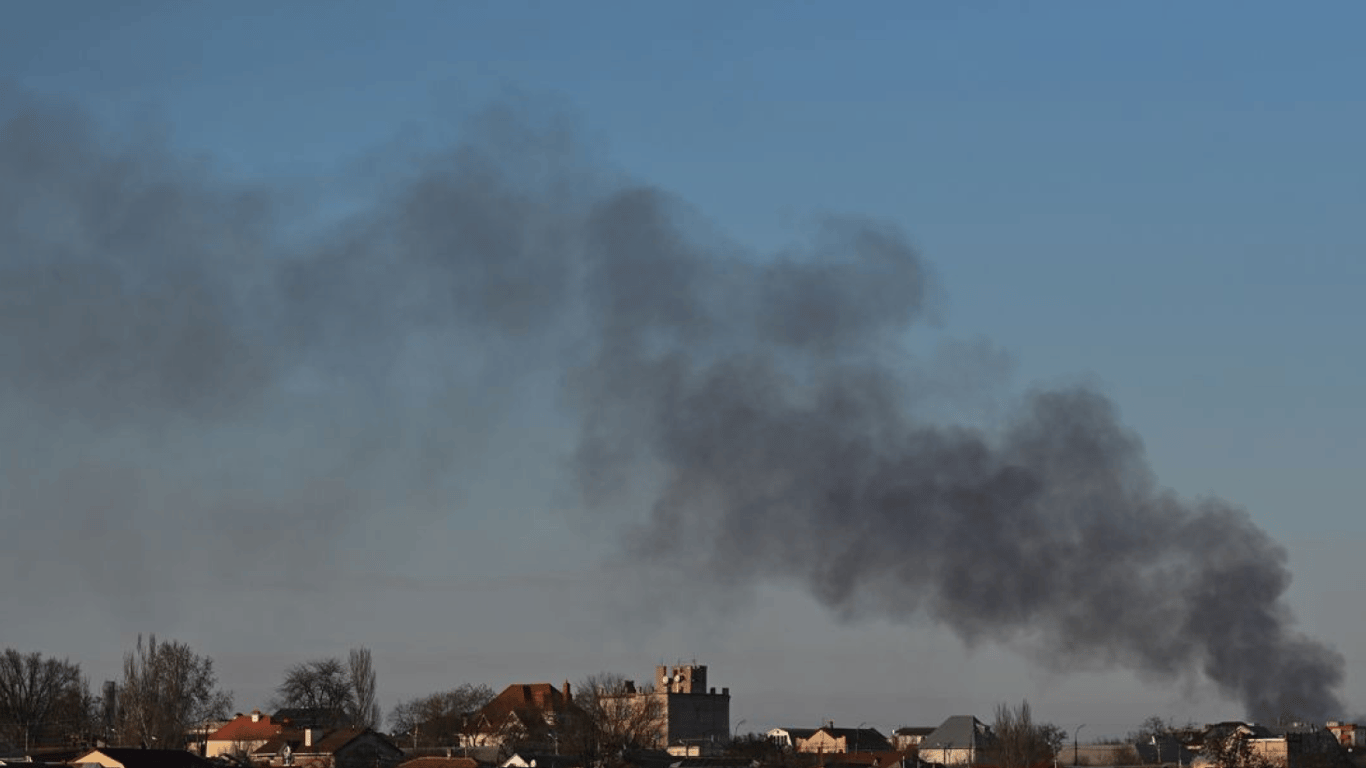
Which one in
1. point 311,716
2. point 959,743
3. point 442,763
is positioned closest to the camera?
point 442,763

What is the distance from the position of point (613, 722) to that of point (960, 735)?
28.5 meters

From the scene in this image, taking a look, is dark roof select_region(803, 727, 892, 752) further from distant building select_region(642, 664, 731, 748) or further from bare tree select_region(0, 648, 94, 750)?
bare tree select_region(0, 648, 94, 750)

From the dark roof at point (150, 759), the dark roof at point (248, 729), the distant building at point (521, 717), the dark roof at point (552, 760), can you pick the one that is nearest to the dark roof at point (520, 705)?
the distant building at point (521, 717)

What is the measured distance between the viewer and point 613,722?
141 metres

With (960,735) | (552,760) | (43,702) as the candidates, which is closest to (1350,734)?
(960,735)

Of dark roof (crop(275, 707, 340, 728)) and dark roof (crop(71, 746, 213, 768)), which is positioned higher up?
dark roof (crop(275, 707, 340, 728))

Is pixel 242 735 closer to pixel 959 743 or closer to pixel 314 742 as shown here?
pixel 314 742

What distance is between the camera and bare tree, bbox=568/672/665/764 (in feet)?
438

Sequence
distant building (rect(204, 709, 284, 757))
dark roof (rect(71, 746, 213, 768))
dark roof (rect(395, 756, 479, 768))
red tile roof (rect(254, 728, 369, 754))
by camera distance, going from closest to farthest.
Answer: dark roof (rect(71, 746, 213, 768)) → dark roof (rect(395, 756, 479, 768)) → red tile roof (rect(254, 728, 369, 754)) → distant building (rect(204, 709, 284, 757))

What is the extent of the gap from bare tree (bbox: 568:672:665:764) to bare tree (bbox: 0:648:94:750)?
156 feet

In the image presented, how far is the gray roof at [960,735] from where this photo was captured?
148 meters

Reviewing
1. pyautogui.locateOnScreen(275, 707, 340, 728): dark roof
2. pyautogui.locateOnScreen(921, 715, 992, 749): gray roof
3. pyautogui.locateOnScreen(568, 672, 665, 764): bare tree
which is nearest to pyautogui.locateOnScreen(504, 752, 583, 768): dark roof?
pyautogui.locateOnScreen(568, 672, 665, 764): bare tree

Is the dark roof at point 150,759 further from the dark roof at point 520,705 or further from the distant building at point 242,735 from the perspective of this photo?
the dark roof at point 520,705

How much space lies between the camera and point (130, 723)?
5418 inches
